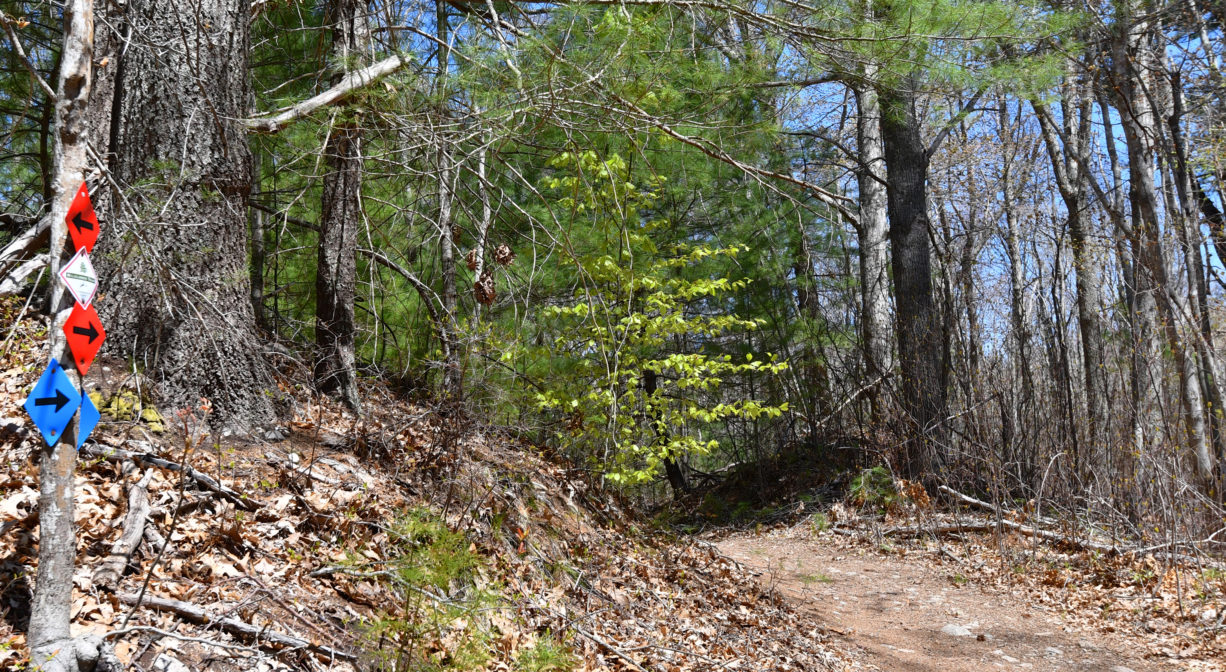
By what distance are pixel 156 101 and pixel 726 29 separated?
5.10m

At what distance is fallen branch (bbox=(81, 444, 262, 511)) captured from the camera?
10.6 feet

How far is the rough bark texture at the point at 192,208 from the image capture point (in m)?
3.76

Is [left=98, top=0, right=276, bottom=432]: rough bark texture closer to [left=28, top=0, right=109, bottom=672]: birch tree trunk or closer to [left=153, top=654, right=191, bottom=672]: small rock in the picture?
[left=28, top=0, right=109, bottom=672]: birch tree trunk

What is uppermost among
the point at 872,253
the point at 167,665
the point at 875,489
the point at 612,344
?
the point at 872,253

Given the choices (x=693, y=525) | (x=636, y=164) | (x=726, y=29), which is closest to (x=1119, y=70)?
(x=726, y=29)

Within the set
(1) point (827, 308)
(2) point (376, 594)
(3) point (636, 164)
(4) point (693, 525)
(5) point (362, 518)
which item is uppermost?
(3) point (636, 164)

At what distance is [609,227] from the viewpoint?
7.39 m

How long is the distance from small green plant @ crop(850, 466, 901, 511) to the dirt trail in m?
1.16

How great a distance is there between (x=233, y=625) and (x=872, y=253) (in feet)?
31.9

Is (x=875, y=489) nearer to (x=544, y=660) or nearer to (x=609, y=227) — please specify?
(x=609, y=227)

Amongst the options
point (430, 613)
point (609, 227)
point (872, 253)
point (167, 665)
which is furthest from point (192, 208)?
point (872, 253)

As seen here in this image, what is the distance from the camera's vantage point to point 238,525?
318cm

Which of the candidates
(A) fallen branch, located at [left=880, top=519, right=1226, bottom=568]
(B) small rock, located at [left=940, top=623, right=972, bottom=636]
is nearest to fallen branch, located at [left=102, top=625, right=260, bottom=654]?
(B) small rock, located at [left=940, top=623, right=972, bottom=636]

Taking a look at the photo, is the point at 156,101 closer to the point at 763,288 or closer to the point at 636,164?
the point at 636,164
